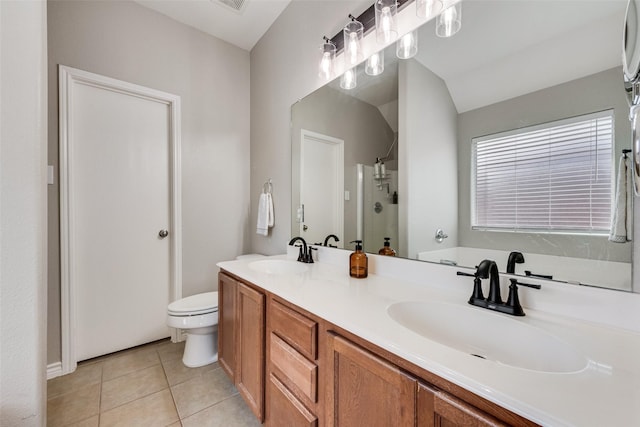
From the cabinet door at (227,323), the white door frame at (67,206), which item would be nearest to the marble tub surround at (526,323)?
the cabinet door at (227,323)

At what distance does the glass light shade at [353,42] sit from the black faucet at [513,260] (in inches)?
50.4

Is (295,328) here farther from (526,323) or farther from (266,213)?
(266,213)

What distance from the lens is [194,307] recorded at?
1851mm

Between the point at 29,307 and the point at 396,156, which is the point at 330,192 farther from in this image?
the point at 29,307

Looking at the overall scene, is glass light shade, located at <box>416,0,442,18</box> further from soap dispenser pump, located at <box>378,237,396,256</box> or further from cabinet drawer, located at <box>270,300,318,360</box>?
cabinet drawer, located at <box>270,300,318,360</box>

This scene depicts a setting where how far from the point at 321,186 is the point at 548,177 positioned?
122cm

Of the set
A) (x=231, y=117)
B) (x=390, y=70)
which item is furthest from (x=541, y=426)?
(x=231, y=117)

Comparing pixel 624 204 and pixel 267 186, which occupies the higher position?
pixel 267 186

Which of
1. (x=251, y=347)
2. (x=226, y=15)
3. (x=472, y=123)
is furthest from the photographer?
(x=226, y=15)

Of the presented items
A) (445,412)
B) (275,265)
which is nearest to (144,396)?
(275,265)

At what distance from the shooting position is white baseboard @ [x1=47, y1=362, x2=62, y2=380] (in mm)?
1748

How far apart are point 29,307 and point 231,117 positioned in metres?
2.12

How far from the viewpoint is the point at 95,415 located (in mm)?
1438

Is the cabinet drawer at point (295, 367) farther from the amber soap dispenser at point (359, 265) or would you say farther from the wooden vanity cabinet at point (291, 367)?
the amber soap dispenser at point (359, 265)
